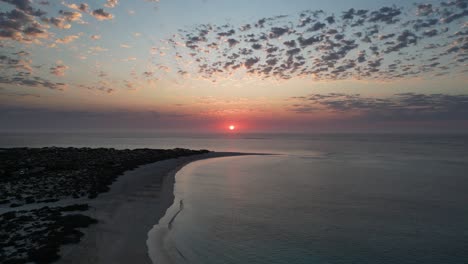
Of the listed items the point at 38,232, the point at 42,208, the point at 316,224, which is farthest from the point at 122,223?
the point at 316,224

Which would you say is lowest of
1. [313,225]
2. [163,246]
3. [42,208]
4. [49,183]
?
[163,246]

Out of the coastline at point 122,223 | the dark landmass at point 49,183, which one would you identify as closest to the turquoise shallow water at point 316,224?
the coastline at point 122,223

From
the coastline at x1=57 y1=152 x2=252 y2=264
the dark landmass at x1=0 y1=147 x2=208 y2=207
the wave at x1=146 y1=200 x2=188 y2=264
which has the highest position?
the dark landmass at x1=0 y1=147 x2=208 y2=207

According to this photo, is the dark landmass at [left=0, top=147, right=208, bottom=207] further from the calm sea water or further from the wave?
the wave

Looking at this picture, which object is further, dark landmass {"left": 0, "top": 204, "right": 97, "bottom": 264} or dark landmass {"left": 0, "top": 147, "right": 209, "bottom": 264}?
dark landmass {"left": 0, "top": 147, "right": 209, "bottom": 264}

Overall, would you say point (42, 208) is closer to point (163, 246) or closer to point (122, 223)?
point (122, 223)

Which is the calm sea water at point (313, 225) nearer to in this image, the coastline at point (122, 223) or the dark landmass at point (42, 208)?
the coastline at point (122, 223)

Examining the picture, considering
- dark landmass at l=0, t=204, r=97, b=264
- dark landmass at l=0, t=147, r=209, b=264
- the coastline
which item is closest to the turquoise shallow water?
the coastline

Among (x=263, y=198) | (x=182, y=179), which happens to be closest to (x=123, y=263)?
(x=263, y=198)

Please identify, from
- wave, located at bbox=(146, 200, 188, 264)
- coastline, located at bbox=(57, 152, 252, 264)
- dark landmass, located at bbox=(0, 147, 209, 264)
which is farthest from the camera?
wave, located at bbox=(146, 200, 188, 264)
